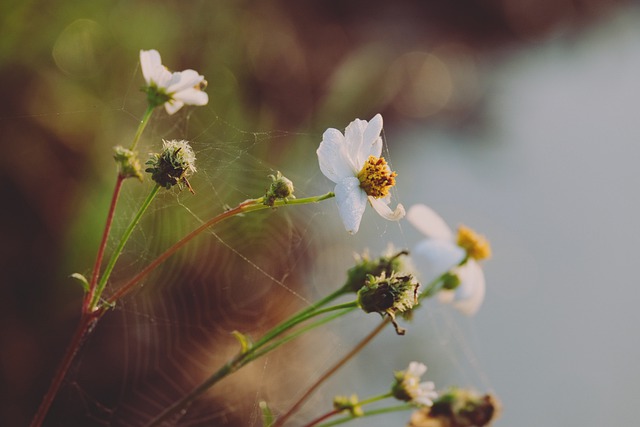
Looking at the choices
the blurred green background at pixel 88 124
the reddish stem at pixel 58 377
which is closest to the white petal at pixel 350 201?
the reddish stem at pixel 58 377

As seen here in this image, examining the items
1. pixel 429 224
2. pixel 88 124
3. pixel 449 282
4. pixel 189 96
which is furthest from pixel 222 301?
pixel 189 96

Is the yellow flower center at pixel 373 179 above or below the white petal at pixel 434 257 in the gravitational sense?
below

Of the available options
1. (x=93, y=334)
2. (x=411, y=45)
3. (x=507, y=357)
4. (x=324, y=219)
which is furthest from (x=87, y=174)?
(x=411, y=45)

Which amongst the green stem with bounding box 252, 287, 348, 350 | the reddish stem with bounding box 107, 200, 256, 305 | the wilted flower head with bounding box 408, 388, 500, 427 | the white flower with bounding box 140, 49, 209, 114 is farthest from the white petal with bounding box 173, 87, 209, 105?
the wilted flower head with bounding box 408, 388, 500, 427

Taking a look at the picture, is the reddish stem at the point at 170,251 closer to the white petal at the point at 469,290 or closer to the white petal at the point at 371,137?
the white petal at the point at 371,137

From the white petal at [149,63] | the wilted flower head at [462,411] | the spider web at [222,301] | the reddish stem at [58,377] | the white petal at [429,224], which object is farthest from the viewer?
the spider web at [222,301]

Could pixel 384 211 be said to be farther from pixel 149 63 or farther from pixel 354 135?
pixel 149 63
